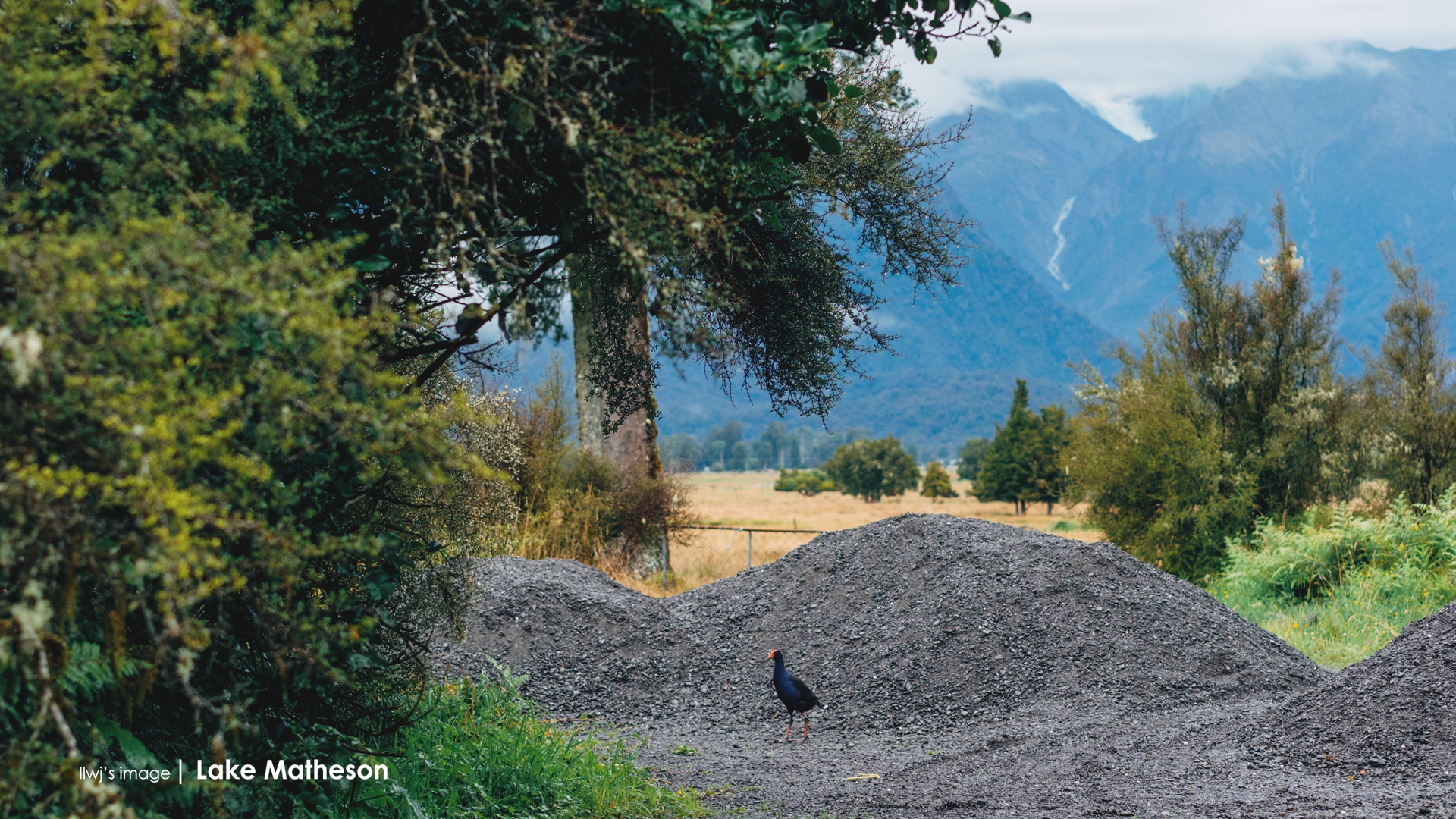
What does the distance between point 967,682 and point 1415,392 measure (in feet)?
35.8

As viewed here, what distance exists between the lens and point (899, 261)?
7.29 m

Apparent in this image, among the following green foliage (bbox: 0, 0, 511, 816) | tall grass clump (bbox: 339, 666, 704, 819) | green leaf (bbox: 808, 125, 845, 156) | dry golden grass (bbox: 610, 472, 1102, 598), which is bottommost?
dry golden grass (bbox: 610, 472, 1102, 598)

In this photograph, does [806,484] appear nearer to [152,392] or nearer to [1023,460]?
[1023,460]

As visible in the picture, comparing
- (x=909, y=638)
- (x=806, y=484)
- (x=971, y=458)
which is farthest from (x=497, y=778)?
(x=971, y=458)

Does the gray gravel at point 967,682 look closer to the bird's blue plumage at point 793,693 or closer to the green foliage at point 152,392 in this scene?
the bird's blue plumage at point 793,693

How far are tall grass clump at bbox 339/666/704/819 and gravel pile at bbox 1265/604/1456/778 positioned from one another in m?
3.45

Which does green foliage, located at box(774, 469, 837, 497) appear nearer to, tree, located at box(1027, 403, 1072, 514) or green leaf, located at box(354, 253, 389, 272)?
tree, located at box(1027, 403, 1072, 514)

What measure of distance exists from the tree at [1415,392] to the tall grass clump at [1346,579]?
1485 mm

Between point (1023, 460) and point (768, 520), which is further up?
point (1023, 460)

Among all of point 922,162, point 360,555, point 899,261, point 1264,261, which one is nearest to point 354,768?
point 360,555

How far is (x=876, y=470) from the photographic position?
178 ft

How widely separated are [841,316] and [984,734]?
2901mm

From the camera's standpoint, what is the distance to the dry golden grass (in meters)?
13.9

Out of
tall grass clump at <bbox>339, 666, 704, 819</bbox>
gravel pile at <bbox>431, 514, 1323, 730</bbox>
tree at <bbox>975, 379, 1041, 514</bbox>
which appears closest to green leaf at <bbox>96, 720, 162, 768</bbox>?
tall grass clump at <bbox>339, 666, 704, 819</bbox>
